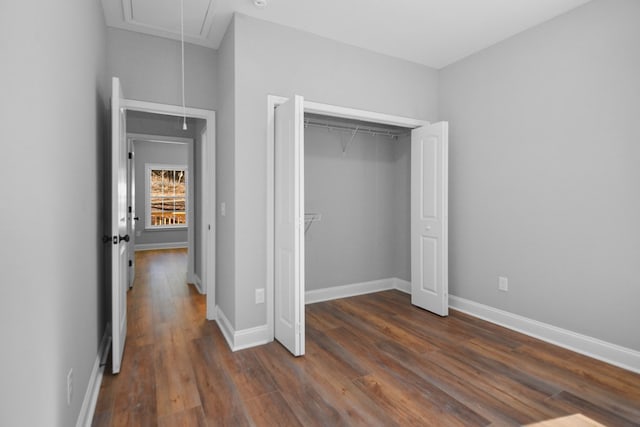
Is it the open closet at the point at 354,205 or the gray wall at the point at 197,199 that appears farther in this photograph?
the gray wall at the point at 197,199

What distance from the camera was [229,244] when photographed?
2992 millimetres

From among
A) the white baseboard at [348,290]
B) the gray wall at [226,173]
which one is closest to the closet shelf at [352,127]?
the gray wall at [226,173]

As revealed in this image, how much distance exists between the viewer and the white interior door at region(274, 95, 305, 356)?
8.50 feet

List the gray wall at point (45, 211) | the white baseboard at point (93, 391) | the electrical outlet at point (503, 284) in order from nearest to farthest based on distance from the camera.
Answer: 1. the gray wall at point (45, 211)
2. the white baseboard at point (93, 391)
3. the electrical outlet at point (503, 284)

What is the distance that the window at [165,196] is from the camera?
29.0 ft

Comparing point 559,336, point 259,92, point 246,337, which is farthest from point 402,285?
point 259,92

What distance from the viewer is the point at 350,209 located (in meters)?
4.28

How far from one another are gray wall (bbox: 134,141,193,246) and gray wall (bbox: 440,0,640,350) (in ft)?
24.8

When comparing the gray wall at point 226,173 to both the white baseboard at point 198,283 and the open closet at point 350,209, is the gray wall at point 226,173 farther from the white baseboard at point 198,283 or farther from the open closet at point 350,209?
the white baseboard at point 198,283

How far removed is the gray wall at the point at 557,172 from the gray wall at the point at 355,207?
0.95 m

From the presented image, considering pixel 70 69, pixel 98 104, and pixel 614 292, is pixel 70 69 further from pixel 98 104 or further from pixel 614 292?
pixel 614 292

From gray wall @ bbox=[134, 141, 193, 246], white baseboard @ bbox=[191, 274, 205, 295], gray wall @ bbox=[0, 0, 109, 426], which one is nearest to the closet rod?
gray wall @ bbox=[0, 0, 109, 426]

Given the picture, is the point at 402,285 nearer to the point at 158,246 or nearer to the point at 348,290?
the point at 348,290

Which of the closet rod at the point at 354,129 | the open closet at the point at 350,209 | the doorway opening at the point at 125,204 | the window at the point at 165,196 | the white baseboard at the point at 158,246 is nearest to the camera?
the doorway opening at the point at 125,204
